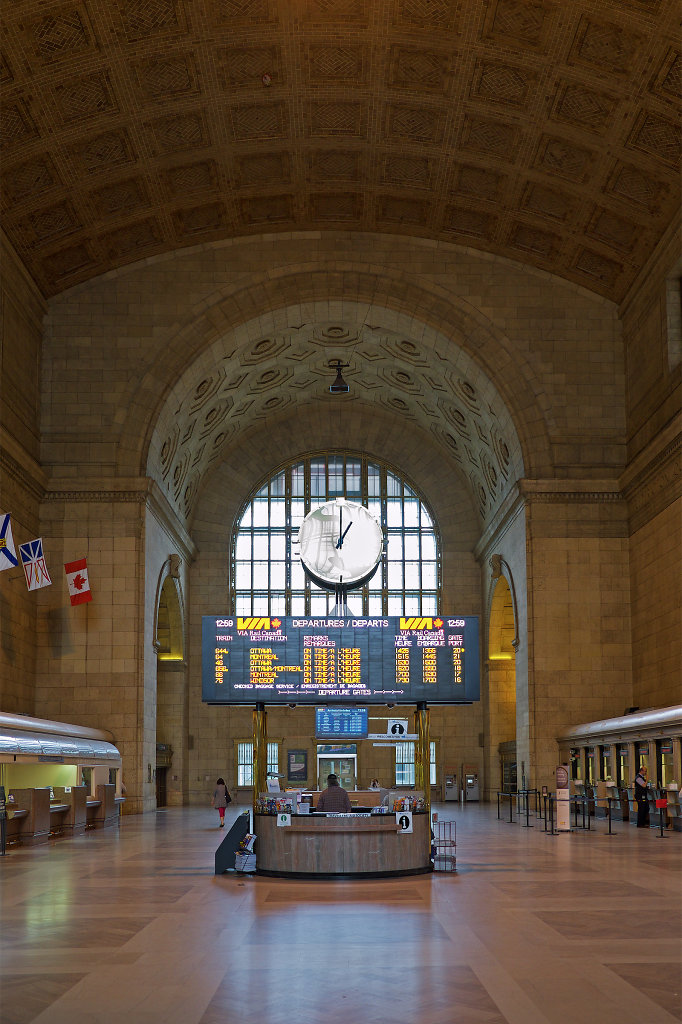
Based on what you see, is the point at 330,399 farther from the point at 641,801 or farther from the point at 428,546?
the point at 641,801

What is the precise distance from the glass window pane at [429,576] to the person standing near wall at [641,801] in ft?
74.8

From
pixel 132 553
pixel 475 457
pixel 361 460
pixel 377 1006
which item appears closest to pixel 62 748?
pixel 132 553

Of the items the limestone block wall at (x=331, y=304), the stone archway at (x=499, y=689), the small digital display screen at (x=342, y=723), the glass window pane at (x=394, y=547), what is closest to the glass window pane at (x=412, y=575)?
the glass window pane at (x=394, y=547)

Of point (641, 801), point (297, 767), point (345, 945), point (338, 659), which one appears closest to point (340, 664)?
point (338, 659)

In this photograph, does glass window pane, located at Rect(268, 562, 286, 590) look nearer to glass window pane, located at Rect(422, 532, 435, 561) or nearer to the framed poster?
glass window pane, located at Rect(422, 532, 435, 561)

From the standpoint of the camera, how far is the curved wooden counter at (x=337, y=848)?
15.5m

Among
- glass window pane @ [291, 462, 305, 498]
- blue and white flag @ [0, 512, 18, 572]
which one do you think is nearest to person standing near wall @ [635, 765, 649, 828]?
blue and white flag @ [0, 512, 18, 572]

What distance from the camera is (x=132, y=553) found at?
34.3 m

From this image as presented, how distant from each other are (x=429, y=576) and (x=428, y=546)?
1350 mm

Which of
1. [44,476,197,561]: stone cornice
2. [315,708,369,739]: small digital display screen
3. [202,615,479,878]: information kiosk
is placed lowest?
[315,708,369,739]: small digital display screen

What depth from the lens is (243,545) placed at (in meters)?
49.1

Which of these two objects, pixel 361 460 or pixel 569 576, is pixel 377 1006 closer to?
pixel 569 576

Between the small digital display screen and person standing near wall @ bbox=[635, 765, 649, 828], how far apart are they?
270 inches

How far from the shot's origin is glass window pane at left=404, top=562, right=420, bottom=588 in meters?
48.8
